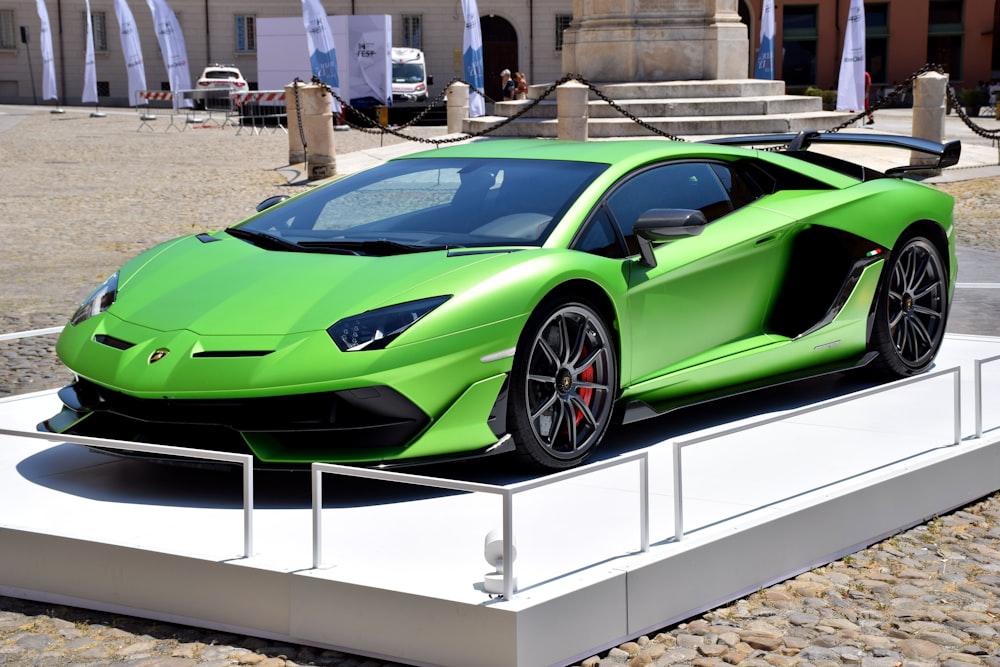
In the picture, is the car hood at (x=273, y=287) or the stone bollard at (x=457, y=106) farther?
the stone bollard at (x=457, y=106)

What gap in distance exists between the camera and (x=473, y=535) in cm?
430

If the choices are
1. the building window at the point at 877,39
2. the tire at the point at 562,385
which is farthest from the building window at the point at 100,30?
the tire at the point at 562,385

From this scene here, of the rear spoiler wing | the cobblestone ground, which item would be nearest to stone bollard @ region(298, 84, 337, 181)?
the cobblestone ground

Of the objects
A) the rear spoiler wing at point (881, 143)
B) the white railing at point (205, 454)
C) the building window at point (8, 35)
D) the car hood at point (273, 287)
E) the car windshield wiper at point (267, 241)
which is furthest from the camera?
the building window at point (8, 35)

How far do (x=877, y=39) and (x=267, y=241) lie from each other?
178ft

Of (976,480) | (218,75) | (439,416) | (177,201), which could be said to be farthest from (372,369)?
(218,75)

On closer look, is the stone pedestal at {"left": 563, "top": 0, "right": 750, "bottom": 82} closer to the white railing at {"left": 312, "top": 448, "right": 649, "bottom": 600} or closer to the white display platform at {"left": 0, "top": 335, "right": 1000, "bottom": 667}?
the white display platform at {"left": 0, "top": 335, "right": 1000, "bottom": 667}

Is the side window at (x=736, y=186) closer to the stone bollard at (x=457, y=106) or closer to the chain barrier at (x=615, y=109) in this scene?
the chain barrier at (x=615, y=109)

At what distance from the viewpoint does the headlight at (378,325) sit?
4750mm

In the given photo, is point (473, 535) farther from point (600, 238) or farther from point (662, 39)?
point (662, 39)

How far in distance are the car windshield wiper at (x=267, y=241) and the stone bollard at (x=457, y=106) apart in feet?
79.1

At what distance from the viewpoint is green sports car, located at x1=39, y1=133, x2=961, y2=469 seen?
187 inches

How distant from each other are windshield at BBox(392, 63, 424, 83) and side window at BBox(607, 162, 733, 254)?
39578 millimetres

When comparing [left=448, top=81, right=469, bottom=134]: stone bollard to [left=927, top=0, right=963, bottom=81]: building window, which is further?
[left=927, top=0, right=963, bottom=81]: building window
